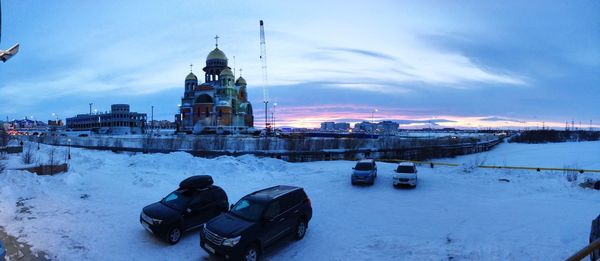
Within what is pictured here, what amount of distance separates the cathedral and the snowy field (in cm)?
6007

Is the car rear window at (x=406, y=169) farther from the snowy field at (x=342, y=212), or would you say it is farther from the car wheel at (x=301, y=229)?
the car wheel at (x=301, y=229)

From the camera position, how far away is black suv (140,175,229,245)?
1015 cm

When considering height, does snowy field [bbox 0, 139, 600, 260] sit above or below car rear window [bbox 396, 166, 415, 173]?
below

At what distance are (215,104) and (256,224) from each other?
78498 mm

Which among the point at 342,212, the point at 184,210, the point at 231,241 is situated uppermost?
the point at 184,210

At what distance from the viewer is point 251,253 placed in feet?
28.9

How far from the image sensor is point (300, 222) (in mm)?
10766

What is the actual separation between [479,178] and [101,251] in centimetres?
2106

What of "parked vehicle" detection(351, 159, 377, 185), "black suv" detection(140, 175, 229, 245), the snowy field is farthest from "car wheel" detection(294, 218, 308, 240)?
"parked vehicle" detection(351, 159, 377, 185)

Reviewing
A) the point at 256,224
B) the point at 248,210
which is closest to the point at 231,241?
the point at 256,224

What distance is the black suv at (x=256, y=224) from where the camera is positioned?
27.9ft

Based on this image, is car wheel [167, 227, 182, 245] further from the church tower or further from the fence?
the church tower

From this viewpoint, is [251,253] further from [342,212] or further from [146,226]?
[342,212]

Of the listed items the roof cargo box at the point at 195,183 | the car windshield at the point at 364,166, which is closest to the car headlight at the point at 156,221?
the roof cargo box at the point at 195,183
